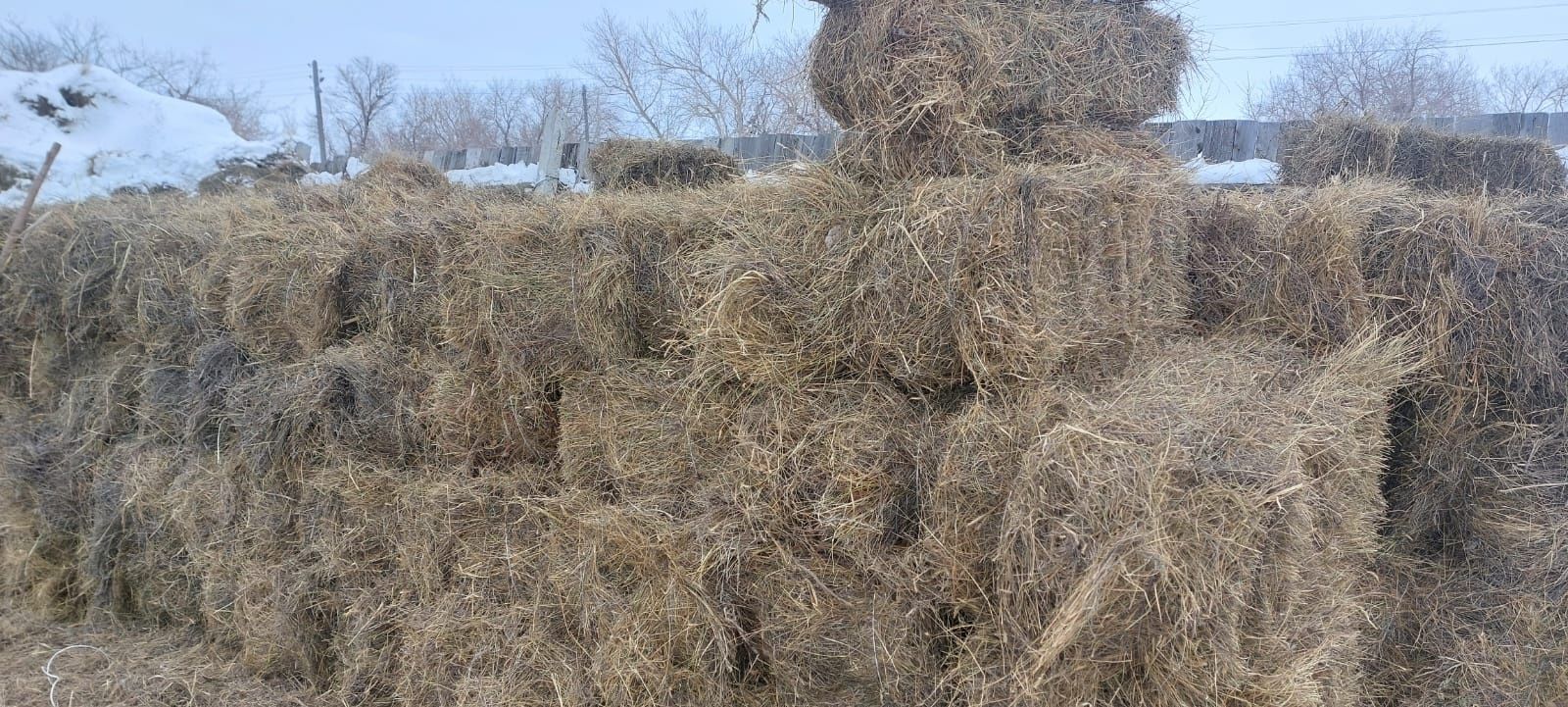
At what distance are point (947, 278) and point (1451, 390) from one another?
2.15m

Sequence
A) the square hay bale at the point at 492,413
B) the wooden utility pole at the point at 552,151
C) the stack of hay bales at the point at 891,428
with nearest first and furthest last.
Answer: the stack of hay bales at the point at 891,428 → the square hay bale at the point at 492,413 → the wooden utility pole at the point at 552,151

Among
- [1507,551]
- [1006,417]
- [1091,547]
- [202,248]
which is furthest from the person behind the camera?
[202,248]

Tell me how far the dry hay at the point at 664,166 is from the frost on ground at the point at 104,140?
673 cm

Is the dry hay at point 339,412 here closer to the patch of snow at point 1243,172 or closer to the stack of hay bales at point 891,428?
the stack of hay bales at point 891,428

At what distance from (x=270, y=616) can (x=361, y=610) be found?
611mm

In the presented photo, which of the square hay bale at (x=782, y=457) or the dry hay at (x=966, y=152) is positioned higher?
the dry hay at (x=966, y=152)

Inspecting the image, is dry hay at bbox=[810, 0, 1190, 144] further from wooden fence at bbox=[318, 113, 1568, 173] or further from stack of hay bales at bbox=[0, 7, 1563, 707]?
wooden fence at bbox=[318, 113, 1568, 173]

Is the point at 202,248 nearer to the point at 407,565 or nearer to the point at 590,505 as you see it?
the point at 407,565

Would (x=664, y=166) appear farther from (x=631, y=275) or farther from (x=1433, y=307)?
(x=1433, y=307)

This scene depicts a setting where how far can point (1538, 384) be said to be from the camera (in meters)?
3.30

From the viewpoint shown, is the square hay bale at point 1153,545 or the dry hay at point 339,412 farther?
the dry hay at point 339,412

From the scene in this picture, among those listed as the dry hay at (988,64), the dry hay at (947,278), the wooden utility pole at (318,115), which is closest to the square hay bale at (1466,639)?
the dry hay at (947,278)

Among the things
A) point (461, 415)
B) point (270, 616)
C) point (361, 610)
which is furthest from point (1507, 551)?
point (270, 616)

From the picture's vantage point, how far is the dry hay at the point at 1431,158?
5.36 m
